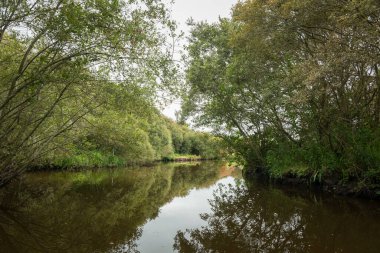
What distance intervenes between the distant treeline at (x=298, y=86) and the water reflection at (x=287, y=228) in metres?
3.11

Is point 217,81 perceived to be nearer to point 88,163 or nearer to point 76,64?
point 76,64

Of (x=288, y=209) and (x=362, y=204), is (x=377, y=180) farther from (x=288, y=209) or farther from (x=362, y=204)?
(x=288, y=209)

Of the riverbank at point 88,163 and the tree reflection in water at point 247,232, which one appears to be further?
the riverbank at point 88,163

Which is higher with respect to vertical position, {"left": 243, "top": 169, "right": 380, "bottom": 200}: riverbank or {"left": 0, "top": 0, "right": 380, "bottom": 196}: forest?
{"left": 0, "top": 0, "right": 380, "bottom": 196}: forest

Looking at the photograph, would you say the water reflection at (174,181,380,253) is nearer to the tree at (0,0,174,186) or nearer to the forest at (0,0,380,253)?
the forest at (0,0,380,253)

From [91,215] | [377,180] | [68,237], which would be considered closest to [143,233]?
[68,237]

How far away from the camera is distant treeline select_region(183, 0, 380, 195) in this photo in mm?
12617

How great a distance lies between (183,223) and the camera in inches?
422

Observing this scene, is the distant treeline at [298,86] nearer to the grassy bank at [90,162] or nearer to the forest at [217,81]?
the forest at [217,81]

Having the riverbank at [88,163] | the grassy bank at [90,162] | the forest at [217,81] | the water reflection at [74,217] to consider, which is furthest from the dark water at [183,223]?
the riverbank at [88,163]

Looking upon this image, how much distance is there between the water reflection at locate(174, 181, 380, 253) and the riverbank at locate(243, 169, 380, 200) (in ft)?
2.61

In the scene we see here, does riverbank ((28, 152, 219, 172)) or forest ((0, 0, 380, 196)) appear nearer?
forest ((0, 0, 380, 196))

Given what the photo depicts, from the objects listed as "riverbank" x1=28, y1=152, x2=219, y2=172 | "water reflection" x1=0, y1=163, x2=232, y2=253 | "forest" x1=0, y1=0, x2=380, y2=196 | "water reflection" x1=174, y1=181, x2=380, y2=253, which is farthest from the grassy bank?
"water reflection" x1=174, y1=181, x2=380, y2=253

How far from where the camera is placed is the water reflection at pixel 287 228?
25.8ft
